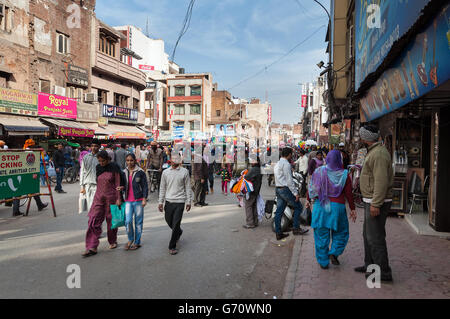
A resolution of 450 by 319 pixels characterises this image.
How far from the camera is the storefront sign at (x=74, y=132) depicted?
21.4 meters

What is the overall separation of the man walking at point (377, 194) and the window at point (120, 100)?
30.8 meters

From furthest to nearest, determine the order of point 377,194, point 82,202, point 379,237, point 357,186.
Result: point 357,186 < point 82,202 < point 379,237 < point 377,194

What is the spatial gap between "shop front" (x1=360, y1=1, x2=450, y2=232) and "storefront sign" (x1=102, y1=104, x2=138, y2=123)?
911 inches

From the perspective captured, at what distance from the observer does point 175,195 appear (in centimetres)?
591

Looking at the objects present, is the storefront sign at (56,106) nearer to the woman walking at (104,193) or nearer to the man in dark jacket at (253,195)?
the woman walking at (104,193)

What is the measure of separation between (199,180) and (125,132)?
2094 centimetres

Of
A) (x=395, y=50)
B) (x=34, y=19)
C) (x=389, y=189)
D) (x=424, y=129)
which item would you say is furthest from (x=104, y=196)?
(x=34, y=19)

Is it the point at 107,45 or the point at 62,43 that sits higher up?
the point at 107,45

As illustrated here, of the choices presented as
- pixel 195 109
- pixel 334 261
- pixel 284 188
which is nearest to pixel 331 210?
pixel 334 261

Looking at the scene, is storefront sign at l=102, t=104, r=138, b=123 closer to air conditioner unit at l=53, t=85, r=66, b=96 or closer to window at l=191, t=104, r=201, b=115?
air conditioner unit at l=53, t=85, r=66, b=96

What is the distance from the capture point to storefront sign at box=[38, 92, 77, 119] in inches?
839

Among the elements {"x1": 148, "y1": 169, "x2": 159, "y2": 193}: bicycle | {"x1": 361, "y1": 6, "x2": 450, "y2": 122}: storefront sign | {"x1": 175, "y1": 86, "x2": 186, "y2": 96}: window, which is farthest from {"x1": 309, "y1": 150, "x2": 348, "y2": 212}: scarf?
{"x1": 175, "y1": 86, "x2": 186, "y2": 96}: window

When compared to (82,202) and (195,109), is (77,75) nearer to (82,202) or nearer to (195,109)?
(82,202)
